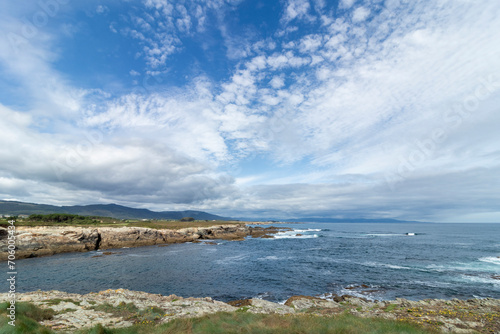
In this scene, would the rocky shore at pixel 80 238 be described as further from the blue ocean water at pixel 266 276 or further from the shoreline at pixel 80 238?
the blue ocean water at pixel 266 276

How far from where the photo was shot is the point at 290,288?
26.5 meters

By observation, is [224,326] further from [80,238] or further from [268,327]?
[80,238]

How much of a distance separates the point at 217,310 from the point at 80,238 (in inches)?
2016

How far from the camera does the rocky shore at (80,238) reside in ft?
139

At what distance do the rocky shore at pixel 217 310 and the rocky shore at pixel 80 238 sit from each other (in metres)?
35.6

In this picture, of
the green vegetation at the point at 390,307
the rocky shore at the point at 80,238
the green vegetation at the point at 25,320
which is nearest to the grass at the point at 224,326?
the green vegetation at the point at 25,320

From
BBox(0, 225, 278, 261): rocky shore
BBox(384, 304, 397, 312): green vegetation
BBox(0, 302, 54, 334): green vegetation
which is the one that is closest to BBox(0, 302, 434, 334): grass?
BBox(0, 302, 54, 334): green vegetation

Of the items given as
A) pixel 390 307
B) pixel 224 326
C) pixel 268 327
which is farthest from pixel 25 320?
pixel 390 307

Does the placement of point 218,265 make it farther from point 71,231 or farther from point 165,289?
point 71,231

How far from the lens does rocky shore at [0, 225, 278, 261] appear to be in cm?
4238

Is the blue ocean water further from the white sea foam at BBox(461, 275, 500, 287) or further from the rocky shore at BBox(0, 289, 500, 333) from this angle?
the rocky shore at BBox(0, 289, 500, 333)

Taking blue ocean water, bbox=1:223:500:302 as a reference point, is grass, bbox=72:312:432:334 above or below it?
above

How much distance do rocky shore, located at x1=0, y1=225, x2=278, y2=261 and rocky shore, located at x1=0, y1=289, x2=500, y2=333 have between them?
35.6m

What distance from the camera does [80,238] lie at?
167 ft
